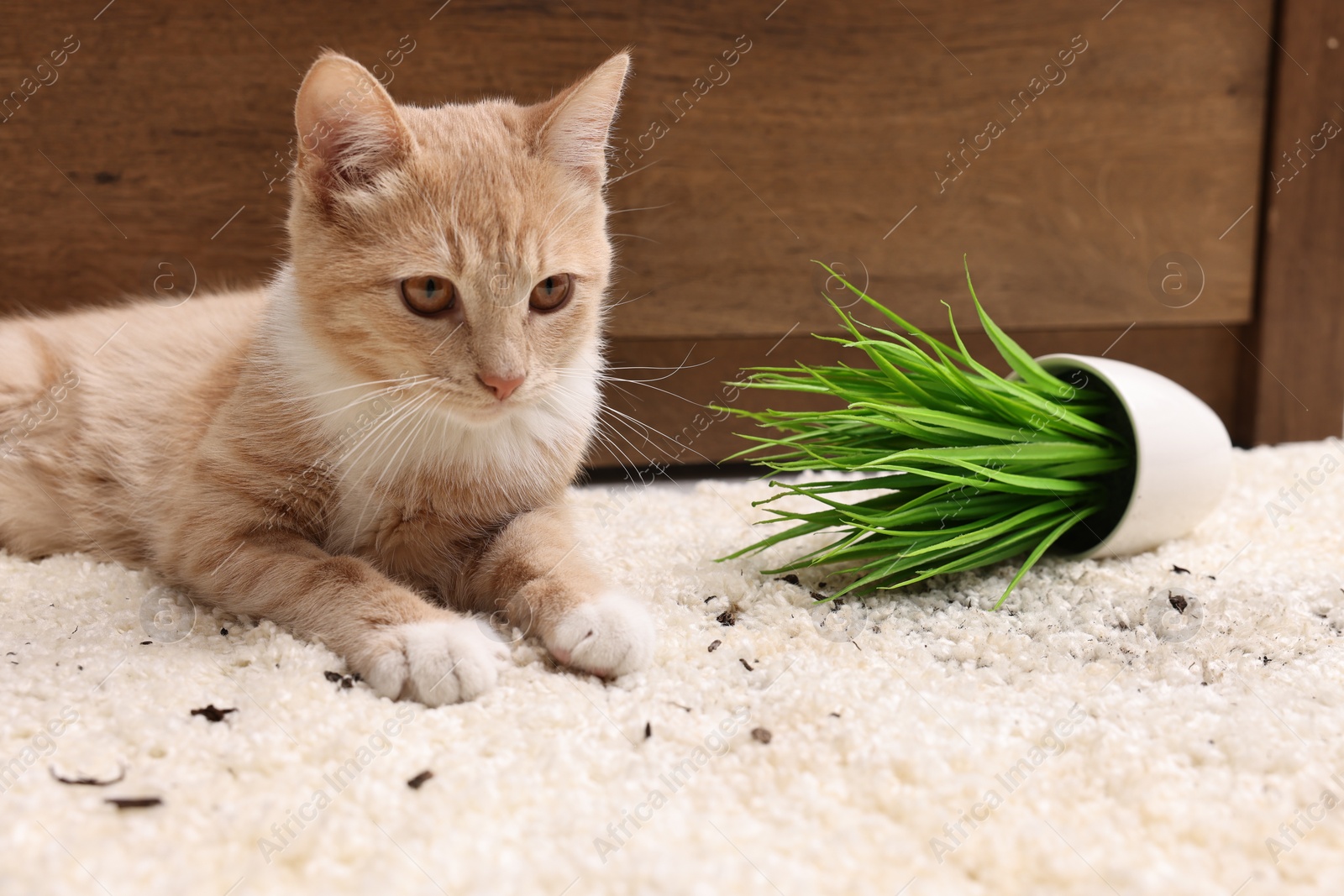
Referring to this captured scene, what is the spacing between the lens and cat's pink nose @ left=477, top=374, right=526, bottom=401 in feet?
3.69

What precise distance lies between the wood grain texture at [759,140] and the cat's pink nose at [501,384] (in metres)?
1.02

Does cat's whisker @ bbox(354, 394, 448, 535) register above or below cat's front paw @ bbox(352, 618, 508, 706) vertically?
above

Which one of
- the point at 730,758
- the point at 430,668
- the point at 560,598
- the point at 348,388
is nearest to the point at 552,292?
the point at 348,388

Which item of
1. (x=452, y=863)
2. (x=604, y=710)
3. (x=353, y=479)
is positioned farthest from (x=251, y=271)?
(x=452, y=863)

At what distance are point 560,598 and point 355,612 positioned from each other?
237 mm

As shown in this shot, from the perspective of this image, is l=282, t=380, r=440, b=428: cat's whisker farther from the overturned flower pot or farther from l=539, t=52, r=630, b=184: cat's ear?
the overturned flower pot

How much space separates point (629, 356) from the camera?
7.21ft

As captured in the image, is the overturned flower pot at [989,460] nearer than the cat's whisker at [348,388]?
No

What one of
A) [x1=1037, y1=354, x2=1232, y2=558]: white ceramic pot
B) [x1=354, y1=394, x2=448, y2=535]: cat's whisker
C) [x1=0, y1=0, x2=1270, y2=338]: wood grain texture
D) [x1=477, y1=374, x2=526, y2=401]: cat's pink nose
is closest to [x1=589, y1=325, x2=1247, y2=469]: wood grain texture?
[x1=0, y1=0, x2=1270, y2=338]: wood grain texture

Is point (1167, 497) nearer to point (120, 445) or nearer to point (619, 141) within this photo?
point (619, 141)

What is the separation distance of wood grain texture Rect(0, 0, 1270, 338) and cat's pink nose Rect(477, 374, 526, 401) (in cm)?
102

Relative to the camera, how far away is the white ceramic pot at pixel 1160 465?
145 centimetres

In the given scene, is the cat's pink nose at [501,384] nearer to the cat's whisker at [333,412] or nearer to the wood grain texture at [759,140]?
the cat's whisker at [333,412]

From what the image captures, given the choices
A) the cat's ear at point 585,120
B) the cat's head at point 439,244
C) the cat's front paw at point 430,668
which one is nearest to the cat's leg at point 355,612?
the cat's front paw at point 430,668
